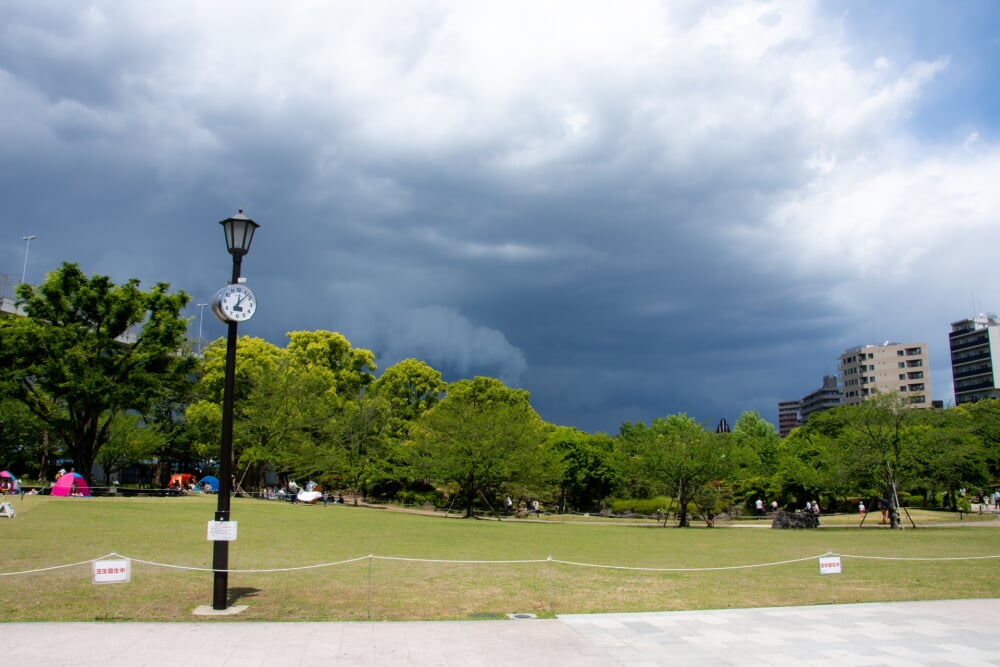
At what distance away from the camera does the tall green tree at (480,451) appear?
148ft

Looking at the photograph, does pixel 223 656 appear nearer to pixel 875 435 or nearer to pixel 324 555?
pixel 324 555

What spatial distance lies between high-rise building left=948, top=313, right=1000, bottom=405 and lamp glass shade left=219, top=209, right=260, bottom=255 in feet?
452

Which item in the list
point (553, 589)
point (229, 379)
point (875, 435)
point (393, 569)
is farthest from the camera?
point (875, 435)

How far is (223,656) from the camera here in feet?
27.6

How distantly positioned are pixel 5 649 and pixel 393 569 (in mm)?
9251

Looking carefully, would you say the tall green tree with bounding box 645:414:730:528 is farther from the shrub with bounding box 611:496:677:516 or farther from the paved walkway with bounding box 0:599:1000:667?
the paved walkway with bounding box 0:599:1000:667

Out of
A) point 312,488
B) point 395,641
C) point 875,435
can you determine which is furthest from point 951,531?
point 312,488

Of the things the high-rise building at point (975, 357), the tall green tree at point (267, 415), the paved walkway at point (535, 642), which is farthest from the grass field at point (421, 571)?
the high-rise building at point (975, 357)

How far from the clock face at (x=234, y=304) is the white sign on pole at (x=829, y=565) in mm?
11439

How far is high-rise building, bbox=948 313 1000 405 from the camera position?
395 ft

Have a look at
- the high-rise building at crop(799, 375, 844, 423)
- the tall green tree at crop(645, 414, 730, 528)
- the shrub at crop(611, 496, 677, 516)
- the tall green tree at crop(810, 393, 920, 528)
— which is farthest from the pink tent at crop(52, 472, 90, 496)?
the high-rise building at crop(799, 375, 844, 423)

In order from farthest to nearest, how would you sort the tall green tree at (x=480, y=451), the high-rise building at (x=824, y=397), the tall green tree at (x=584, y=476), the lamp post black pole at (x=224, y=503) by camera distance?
the high-rise building at (x=824, y=397) < the tall green tree at (x=584, y=476) < the tall green tree at (x=480, y=451) < the lamp post black pole at (x=224, y=503)

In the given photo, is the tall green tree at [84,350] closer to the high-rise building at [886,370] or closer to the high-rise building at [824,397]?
the high-rise building at [886,370]

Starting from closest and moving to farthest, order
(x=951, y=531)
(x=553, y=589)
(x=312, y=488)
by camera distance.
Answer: (x=553, y=589), (x=951, y=531), (x=312, y=488)
